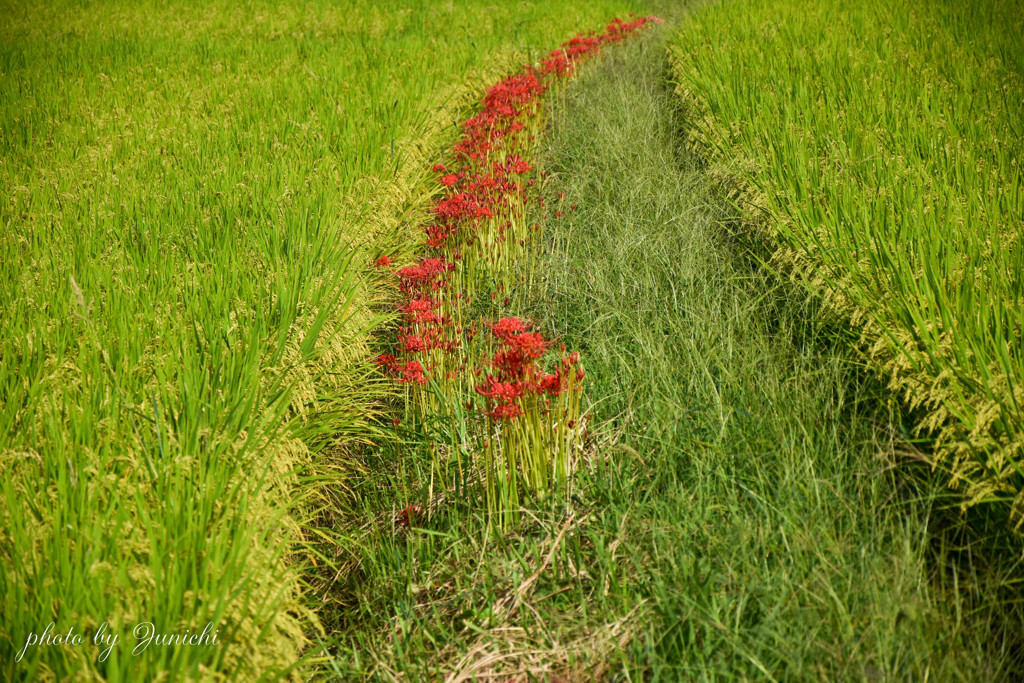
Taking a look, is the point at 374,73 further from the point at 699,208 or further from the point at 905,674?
the point at 905,674

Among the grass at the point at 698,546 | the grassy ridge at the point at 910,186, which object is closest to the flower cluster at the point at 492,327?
the grass at the point at 698,546

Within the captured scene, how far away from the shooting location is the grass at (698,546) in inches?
52.8

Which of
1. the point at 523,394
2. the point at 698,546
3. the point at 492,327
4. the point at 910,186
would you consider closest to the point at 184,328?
the point at 492,327

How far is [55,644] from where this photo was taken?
3.65 ft

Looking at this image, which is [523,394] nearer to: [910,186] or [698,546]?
[698,546]

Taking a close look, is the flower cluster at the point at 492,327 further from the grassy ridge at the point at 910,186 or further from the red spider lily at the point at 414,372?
the grassy ridge at the point at 910,186

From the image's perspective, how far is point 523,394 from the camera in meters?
1.82

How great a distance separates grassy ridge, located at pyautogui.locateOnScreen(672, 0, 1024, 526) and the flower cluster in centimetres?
89

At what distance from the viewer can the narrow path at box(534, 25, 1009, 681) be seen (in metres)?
1.32

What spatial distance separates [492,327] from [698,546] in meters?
0.78

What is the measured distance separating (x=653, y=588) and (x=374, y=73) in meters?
4.64

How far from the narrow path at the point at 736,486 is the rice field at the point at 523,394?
1 cm

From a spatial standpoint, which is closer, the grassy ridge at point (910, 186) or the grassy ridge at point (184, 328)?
the grassy ridge at point (184, 328)

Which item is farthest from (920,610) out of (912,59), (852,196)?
(912,59)
